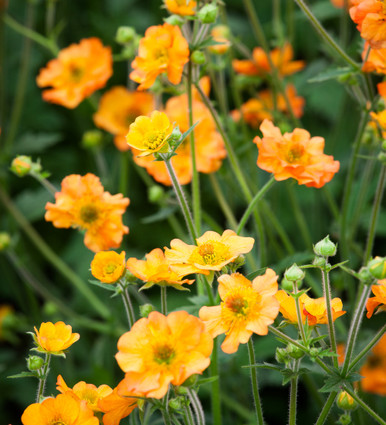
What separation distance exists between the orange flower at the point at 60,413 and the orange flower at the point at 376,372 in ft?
2.76

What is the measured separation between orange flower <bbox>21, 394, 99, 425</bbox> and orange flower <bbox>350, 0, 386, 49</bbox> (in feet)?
2.41

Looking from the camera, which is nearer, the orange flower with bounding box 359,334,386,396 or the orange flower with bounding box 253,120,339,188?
the orange flower with bounding box 253,120,339,188

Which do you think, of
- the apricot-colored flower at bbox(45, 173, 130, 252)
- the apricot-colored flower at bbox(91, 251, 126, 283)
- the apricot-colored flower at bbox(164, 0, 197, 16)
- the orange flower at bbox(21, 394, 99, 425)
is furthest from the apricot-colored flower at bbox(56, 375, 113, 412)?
the apricot-colored flower at bbox(164, 0, 197, 16)

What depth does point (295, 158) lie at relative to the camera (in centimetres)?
106

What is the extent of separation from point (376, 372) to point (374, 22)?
3.04 feet

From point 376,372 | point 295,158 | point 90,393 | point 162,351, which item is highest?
point 295,158

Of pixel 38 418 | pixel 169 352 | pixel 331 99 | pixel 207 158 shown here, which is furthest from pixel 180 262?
pixel 331 99

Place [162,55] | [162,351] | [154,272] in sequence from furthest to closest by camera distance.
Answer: [162,55], [154,272], [162,351]

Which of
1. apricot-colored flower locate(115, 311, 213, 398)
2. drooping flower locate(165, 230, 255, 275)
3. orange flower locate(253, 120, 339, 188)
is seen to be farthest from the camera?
orange flower locate(253, 120, 339, 188)

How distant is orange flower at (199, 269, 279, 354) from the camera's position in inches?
31.9

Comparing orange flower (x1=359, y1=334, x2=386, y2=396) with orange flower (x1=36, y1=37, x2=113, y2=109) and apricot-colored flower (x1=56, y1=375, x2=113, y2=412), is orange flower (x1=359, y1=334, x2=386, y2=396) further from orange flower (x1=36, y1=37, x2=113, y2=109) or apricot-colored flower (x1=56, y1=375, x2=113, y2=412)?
orange flower (x1=36, y1=37, x2=113, y2=109)

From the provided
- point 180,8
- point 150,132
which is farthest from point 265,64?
point 150,132

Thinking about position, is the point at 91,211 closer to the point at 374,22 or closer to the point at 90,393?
the point at 90,393

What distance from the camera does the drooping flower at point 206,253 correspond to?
86 cm
